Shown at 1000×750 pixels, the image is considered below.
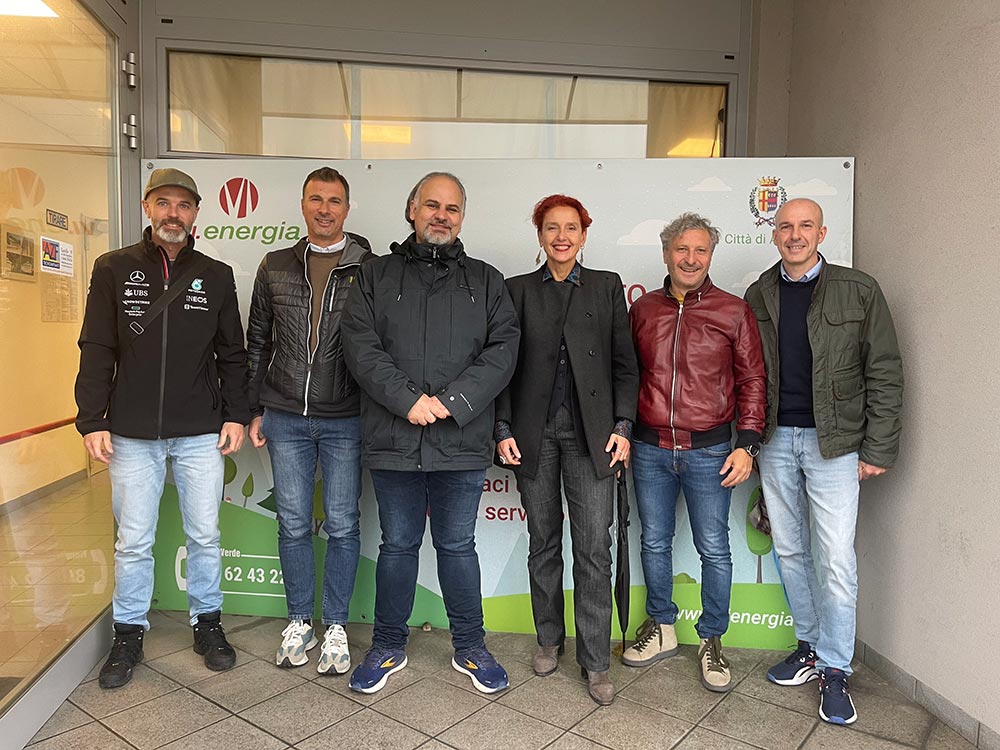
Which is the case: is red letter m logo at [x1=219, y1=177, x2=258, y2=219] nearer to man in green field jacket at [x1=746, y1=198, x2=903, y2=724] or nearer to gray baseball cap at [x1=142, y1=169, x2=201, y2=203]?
gray baseball cap at [x1=142, y1=169, x2=201, y2=203]

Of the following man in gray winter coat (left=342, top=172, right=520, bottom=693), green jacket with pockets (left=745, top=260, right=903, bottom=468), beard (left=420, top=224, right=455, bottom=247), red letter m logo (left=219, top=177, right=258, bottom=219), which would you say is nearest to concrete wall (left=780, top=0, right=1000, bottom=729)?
green jacket with pockets (left=745, top=260, right=903, bottom=468)

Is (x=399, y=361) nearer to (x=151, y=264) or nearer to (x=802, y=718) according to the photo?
(x=151, y=264)

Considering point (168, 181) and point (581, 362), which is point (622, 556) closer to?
point (581, 362)

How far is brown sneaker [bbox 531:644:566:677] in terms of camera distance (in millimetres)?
2644

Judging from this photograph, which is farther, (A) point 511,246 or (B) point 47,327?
(A) point 511,246

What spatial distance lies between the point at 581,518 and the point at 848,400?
102cm

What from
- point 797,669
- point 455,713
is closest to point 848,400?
point 797,669

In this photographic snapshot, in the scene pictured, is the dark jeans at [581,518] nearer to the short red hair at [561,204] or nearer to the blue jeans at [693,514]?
the blue jeans at [693,514]

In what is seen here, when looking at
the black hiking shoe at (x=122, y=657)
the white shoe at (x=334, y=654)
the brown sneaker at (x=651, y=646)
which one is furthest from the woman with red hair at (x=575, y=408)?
the black hiking shoe at (x=122, y=657)

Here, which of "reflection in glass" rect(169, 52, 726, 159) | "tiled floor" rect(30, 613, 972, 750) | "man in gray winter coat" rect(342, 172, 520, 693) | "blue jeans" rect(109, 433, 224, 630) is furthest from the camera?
"reflection in glass" rect(169, 52, 726, 159)

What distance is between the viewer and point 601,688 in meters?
2.47

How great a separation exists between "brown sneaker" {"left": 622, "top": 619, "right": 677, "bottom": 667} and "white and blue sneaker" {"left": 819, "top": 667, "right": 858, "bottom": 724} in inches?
Answer: 22.2

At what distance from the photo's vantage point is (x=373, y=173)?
10.2 ft

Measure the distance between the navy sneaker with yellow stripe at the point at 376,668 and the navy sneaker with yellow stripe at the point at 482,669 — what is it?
23 centimetres
